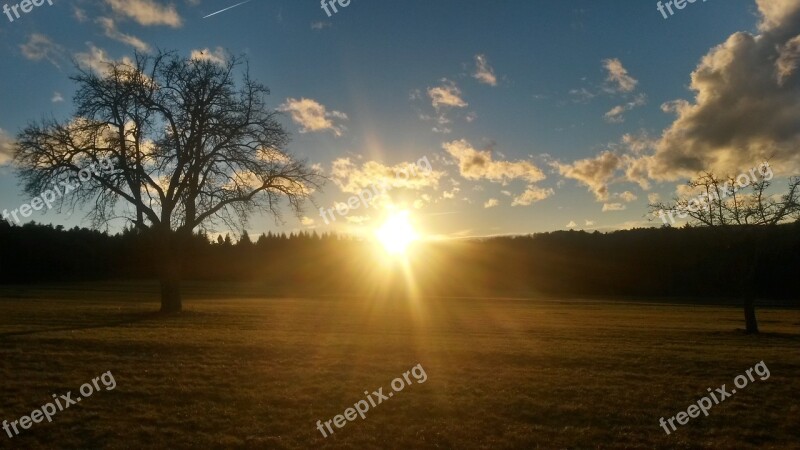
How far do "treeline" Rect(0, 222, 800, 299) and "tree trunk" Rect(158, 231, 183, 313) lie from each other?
154 feet

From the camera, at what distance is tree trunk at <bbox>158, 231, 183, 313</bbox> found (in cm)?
2892

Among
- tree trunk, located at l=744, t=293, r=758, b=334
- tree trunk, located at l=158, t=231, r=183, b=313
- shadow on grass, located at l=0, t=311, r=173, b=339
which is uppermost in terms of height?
tree trunk, located at l=158, t=231, r=183, b=313

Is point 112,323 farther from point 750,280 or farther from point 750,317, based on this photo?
point 750,280

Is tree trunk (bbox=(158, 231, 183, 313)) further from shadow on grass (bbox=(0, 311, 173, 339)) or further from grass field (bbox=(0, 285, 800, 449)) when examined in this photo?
grass field (bbox=(0, 285, 800, 449))

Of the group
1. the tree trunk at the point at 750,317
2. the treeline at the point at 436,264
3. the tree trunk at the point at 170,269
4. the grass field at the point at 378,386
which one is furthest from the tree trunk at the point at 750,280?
the treeline at the point at 436,264

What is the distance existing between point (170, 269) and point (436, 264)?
294ft

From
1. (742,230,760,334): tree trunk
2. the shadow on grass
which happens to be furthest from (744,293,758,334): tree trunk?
the shadow on grass

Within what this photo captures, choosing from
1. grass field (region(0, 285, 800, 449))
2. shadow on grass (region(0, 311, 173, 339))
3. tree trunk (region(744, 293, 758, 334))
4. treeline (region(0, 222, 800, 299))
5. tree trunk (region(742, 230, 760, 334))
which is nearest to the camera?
grass field (region(0, 285, 800, 449))

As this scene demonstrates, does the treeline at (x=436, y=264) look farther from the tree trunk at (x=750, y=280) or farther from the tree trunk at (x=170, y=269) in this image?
the tree trunk at (x=750, y=280)

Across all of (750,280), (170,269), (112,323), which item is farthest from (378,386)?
(750,280)

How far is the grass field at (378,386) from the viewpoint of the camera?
11281 millimetres

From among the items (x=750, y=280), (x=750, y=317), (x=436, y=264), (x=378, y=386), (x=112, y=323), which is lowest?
(x=750, y=317)

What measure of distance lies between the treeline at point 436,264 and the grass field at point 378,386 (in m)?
58.0

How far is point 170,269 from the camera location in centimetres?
3019
